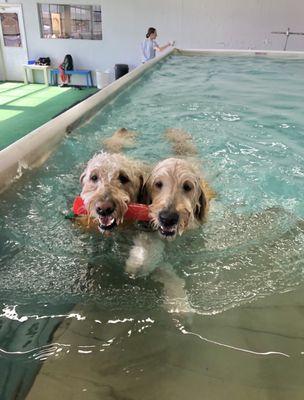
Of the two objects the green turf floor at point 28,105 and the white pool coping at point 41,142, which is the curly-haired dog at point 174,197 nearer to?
the white pool coping at point 41,142

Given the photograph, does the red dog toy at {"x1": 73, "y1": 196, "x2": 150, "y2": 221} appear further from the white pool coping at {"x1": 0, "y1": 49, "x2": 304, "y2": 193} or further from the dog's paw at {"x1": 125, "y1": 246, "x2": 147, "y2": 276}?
the white pool coping at {"x1": 0, "y1": 49, "x2": 304, "y2": 193}

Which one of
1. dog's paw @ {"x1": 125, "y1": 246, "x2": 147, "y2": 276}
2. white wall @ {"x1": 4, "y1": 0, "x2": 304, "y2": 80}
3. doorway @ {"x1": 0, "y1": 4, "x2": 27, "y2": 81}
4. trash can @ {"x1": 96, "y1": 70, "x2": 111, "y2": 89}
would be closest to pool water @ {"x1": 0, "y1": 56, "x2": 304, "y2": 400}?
dog's paw @ {"x1": 125, "y1": 246, "x2": 147, "y2": 276}

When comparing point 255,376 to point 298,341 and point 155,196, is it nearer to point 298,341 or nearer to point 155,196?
point 298,341

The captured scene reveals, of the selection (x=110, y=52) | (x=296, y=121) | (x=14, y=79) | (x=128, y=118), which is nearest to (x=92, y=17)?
(x=110, y=52)

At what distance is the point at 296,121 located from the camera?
18.4ft

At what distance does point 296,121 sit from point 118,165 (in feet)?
13.3

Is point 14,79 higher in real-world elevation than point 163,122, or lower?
lower

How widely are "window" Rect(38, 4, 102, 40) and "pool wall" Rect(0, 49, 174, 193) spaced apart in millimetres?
9773

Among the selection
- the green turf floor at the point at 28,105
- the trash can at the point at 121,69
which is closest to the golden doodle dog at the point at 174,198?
the green turf floor at the point at 28,105

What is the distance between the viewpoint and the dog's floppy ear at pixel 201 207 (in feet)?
8.87

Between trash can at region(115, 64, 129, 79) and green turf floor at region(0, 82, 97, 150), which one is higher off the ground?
trash can at region(115, 64, 129, 79)

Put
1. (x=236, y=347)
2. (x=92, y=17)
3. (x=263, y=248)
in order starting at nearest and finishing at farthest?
(x=236, y=347)
(x=263, y=248)
(x=92, y=17)

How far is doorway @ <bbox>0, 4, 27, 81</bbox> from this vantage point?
14.4 m

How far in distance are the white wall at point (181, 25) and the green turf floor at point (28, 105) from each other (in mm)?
1670
